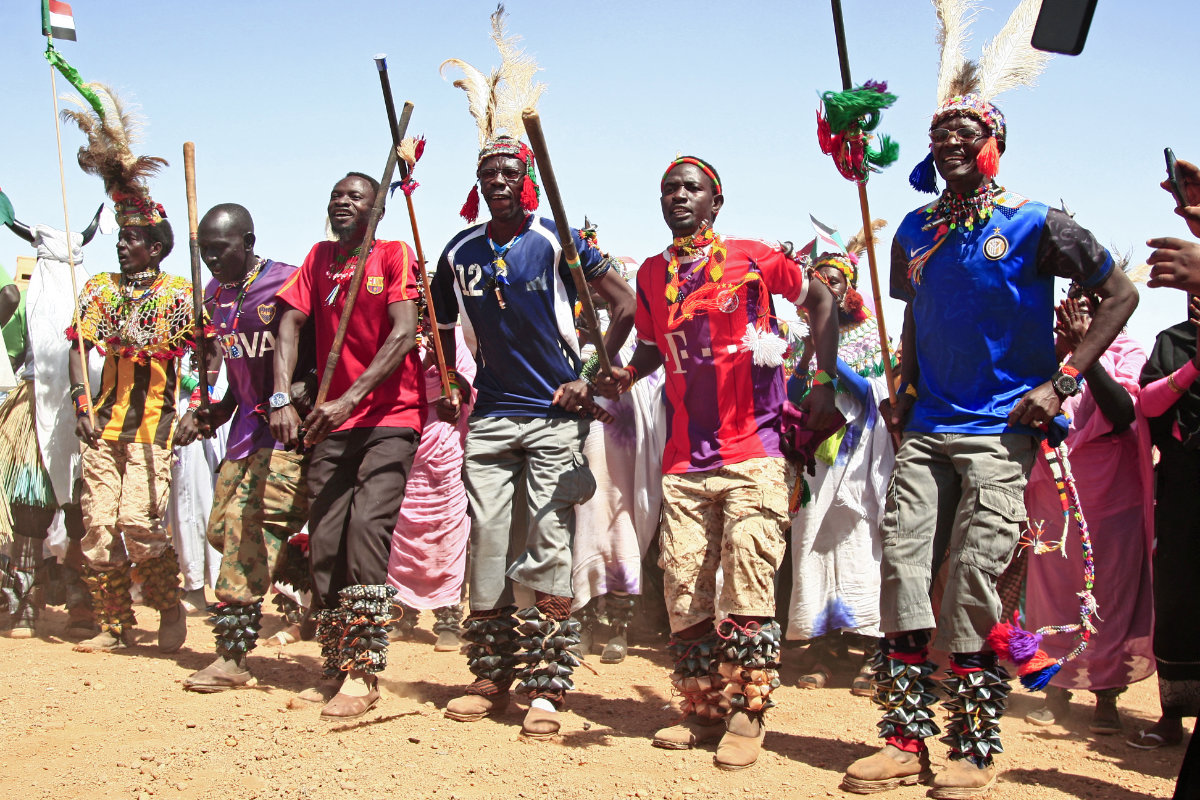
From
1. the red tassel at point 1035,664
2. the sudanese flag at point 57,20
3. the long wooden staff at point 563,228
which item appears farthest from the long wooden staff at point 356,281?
the red tassel at point 1035,664

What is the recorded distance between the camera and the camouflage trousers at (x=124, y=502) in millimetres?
6531

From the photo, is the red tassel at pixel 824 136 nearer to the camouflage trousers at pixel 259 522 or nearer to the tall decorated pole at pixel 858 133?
the tall decorated pole at pixel 858 133

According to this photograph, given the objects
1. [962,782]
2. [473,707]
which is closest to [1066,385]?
[962,782]

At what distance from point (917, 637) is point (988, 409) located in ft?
3.09

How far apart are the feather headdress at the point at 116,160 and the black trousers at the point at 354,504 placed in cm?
270

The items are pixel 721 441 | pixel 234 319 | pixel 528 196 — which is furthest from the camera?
pixel 234 319

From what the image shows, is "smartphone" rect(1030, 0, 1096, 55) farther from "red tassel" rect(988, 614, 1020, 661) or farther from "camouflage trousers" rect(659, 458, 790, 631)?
"camouflage trousers" rect(659, 458, 790, 631)

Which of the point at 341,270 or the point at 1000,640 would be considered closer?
the point at 1000,640

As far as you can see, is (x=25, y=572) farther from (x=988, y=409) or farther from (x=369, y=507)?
(x=988, y=409)

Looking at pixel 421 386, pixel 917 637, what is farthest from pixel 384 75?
pixel 917 637

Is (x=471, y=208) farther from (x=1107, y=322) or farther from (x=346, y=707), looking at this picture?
(x=1107, y=322)

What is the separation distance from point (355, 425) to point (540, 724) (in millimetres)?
Result: 1766

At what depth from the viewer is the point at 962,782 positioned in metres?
3.84

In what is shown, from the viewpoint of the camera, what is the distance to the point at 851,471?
6.50 meters
